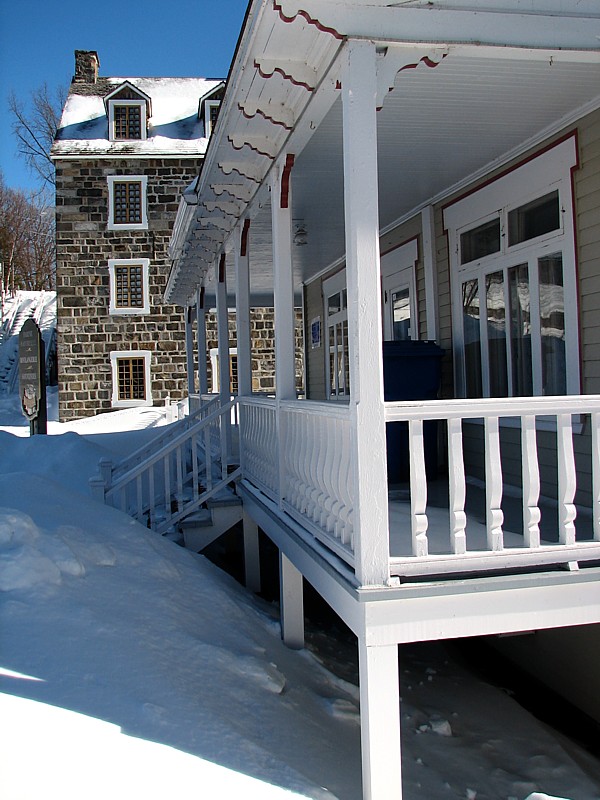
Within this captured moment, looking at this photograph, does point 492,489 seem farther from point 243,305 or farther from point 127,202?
point 127,202

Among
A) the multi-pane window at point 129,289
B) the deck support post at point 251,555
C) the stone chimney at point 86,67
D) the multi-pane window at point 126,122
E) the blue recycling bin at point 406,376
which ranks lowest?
the deck support post at point 251,555

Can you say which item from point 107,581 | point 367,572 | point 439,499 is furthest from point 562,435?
point 107,581

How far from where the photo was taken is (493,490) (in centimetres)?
357

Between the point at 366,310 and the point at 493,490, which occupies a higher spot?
the point at 366,310

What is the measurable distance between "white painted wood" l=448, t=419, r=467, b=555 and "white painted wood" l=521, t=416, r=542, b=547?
341 mm

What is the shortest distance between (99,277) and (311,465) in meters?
23.0

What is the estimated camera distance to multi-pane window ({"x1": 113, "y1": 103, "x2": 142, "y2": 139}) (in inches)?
1025

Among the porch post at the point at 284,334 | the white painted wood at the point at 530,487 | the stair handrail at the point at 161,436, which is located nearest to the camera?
the white painted wood at the point at 530,487

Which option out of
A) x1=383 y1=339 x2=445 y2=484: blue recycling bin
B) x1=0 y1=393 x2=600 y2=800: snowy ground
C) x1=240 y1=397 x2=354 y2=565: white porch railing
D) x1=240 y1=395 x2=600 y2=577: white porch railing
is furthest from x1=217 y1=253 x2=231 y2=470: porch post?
x1=240 y1=395 x2=600 y2=577: white porch railing

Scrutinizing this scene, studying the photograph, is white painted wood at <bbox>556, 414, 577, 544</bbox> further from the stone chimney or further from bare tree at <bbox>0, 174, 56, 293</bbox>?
bare tree at <bbox>0, 174, 56, 293</bbox>

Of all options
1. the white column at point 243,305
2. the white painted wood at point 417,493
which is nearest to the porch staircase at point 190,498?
the white column at point 243,305

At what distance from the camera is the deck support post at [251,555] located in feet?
25.4

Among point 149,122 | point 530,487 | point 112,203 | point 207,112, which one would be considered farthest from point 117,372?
point 530,487

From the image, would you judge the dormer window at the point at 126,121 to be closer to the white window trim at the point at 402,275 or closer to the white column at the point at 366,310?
the white window trim at the point at 402,275
